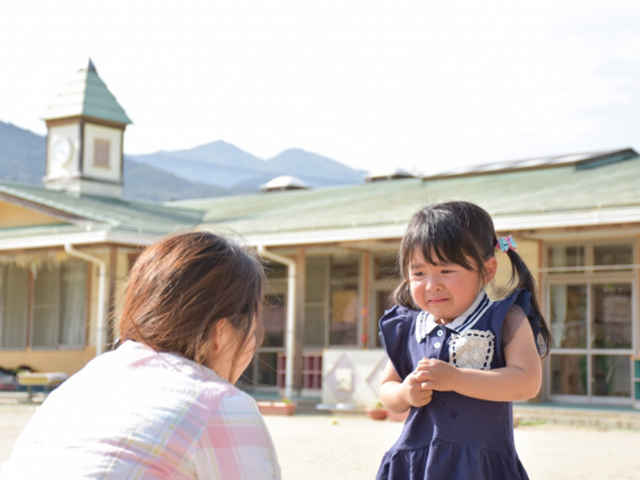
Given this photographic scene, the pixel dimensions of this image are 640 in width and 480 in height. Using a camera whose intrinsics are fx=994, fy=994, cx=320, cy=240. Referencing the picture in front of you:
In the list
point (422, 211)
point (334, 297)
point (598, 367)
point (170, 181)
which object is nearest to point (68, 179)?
point (334, 297)

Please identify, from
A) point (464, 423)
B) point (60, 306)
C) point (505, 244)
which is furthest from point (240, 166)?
point (464, 423)

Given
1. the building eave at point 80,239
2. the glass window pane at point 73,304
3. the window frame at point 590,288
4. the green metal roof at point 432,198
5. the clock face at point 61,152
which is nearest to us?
the green metal roof at point 432,198

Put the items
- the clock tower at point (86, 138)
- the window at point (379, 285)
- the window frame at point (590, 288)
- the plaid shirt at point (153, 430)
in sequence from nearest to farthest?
the plaid shirt at point (153, 430) < the window frame at point (590, 288) < the window at point (379, 285) < the clock tower at point (86, 138)

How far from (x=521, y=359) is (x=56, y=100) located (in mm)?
19001

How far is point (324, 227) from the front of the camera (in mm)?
14117

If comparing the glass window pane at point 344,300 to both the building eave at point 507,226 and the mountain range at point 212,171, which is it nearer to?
the building eave at point 507,226

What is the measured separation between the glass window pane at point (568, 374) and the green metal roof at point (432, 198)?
2.30 metres

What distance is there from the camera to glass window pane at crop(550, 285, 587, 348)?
44.7 feet

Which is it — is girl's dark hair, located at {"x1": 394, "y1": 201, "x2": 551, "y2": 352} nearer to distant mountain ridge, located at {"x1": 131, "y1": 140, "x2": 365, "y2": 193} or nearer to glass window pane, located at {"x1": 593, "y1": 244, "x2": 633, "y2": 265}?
glass window pane, located at {"x1": 593, "y1": 244, "x2": 633, "y2": 265}

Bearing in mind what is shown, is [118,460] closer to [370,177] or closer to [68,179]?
[68,179]

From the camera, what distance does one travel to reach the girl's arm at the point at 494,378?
8.72ft

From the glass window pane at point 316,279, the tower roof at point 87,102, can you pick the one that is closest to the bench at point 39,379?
the glass window pane at point 316,279

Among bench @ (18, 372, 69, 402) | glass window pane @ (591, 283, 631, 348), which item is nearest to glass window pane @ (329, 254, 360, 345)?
glass window pane @ (591, 283, 631, 348)

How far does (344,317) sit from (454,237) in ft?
Result: 45.2
